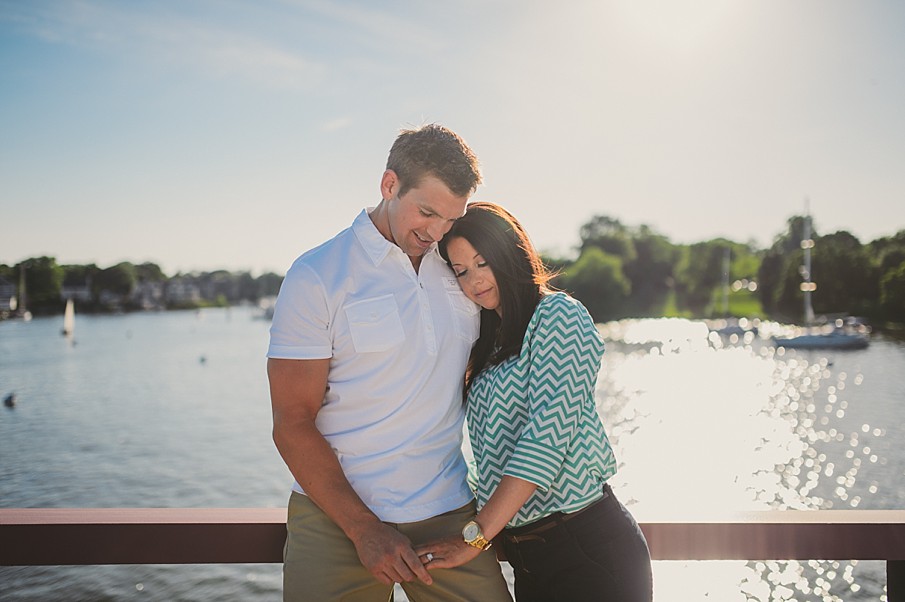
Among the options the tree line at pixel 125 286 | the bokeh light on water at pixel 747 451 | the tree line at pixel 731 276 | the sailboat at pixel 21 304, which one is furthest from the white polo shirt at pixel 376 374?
the tree line at pixel 125 286

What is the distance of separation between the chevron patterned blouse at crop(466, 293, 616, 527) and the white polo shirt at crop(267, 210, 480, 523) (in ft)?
0.45

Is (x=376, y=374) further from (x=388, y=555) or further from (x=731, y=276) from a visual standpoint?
(x=731, y=276)

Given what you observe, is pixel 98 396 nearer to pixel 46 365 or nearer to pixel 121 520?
pixel 46 365

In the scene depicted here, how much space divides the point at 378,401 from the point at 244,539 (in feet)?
1.81

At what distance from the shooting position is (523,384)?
7.00 feet

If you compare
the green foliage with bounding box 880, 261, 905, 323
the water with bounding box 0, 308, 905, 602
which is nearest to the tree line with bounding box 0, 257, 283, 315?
the water with bounding box 0, 308, 905, 602

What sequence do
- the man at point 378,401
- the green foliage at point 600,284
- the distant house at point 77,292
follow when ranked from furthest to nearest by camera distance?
1. the distant house at point 77,292
2. the green foliage at point 600,284
3. the man at point 378,401

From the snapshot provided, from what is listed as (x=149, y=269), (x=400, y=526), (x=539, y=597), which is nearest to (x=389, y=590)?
(x=400, y=526)

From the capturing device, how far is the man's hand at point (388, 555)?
1.96 m

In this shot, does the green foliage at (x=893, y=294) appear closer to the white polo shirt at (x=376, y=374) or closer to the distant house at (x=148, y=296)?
the white polo shirt at (x=376, y=374)

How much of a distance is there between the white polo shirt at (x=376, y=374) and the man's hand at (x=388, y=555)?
0.10 m

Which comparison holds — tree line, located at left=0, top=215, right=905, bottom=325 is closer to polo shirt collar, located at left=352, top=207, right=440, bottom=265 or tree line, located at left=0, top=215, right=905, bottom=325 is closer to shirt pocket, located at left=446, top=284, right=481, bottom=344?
shirt pocket, located at left=446, top=284, right=481, bottom=344

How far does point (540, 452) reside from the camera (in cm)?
193

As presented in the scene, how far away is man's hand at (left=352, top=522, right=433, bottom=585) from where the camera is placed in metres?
1.96
